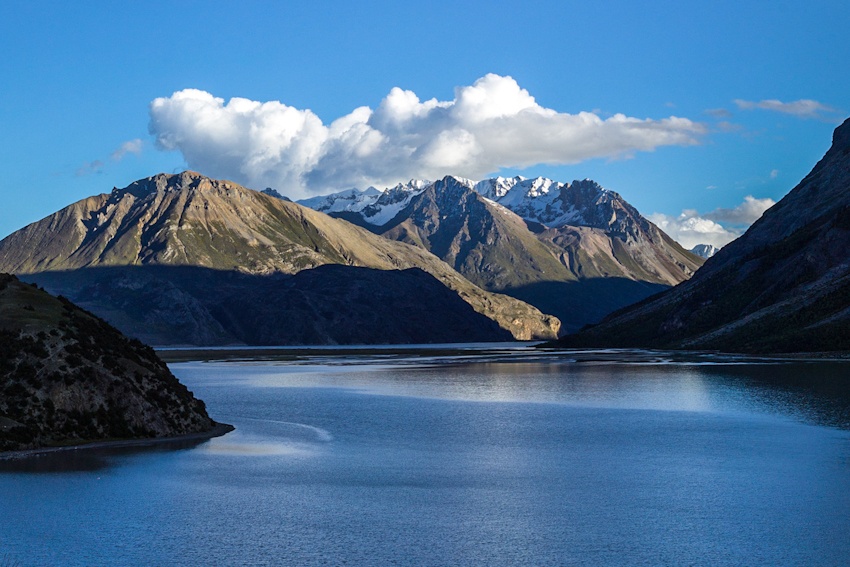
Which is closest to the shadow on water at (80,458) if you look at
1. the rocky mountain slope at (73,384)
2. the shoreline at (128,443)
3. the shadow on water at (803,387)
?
the shoreline at (128,443)

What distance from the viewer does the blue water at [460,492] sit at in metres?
43.7

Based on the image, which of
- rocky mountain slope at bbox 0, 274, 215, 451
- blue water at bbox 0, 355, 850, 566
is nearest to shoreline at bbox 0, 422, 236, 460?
rocky mountain slope at bbox 0, 274, 215, 451

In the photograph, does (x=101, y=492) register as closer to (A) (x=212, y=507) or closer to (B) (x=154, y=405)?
(A) (x=212, y=507)

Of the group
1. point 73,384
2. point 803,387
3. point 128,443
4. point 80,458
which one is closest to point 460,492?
point 80,458

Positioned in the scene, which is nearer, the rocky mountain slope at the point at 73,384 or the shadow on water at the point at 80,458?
the shadow on water at the point at 80,458

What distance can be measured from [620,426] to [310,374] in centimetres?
11255

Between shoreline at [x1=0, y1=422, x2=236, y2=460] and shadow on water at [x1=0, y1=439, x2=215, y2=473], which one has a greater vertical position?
shoreline at [x1=0, y1=422, x2=236, y2=460]

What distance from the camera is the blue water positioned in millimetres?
43688

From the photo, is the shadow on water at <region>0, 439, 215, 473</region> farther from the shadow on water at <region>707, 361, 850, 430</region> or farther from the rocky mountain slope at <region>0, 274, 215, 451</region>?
the shadow on water at <region>707, 361, 850, 430</region>

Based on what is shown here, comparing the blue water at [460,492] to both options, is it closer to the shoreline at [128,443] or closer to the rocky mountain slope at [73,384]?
the shoreline at [128,443]

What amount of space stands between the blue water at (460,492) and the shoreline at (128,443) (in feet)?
6.20

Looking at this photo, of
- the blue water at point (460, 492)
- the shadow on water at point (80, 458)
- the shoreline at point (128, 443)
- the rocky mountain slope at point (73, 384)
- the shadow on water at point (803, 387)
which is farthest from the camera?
the shadow on water at point (803, 387)

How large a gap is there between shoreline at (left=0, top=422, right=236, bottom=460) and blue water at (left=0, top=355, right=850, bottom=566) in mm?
1891

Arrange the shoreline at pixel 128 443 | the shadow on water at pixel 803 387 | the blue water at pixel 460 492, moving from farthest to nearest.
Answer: the shadow on water at pixel 803 387 < the shoreline at pixel 128 443 < the blue water at pixel 460 492
